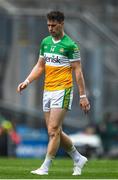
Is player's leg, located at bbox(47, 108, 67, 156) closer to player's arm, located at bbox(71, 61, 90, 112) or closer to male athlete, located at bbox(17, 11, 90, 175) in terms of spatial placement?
male athlete, located at bbox(17, 11, 90, 175)

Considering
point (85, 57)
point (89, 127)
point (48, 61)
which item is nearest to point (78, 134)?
point (89, 127)

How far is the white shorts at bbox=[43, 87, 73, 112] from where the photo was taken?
14.7 metres

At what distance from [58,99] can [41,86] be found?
13.1 metres

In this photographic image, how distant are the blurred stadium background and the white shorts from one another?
12691 mm

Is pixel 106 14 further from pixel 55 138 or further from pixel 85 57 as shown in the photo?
pixel 55 138

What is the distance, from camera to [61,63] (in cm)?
1479

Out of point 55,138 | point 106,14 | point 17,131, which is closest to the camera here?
point 55,138

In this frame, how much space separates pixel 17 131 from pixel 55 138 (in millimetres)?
13745

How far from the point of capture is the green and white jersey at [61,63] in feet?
48.4

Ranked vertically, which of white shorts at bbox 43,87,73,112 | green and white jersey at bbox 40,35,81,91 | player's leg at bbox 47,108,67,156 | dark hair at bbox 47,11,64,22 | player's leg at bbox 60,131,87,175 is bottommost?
player's leg at bbox 60,131,87,175

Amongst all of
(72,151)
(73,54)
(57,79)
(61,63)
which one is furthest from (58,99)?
(72,151)

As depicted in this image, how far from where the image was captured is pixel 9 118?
2894cm

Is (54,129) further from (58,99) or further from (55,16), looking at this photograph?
(55,16)

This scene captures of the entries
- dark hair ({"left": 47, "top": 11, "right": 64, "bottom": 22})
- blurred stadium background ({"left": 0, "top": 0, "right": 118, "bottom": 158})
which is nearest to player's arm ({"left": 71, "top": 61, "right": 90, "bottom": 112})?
dark hair ({"left": 47, "top": 11, "right": 64, "bottom": 22})
